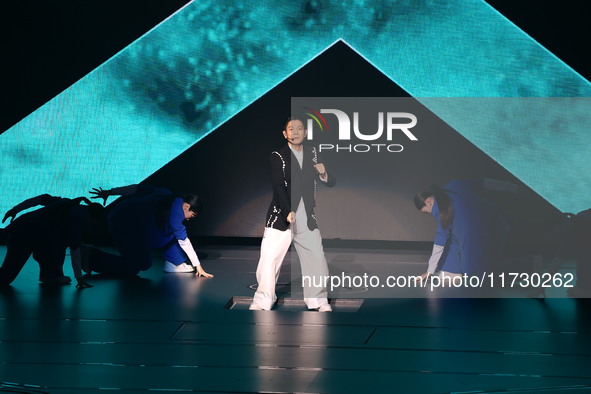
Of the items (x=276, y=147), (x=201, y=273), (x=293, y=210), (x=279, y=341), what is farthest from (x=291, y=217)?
(x=276, y=147)

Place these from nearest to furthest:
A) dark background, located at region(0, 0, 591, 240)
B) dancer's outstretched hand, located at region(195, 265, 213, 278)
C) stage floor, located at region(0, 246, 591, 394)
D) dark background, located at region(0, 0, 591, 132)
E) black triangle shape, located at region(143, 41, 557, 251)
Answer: stage floor, located at region(0, 246, 591, 394), dancer's outstretched hand, located at region(195, 265, 213, 278), black triangle shape, located at region(143, 41, 557, 251), dark background, located at region(0, 0, 591, 240), dark background, located at region(0, 0, 591, 132)

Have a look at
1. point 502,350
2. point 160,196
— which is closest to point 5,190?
point 160,196

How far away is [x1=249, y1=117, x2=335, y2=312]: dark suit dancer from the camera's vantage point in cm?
572

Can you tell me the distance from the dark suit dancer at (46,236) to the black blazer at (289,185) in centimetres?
175

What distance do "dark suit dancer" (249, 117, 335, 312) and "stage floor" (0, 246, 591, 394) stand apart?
32cm

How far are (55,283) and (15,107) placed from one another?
3.28 meters

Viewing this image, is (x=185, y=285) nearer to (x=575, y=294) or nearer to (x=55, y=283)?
(x=55, y=283)

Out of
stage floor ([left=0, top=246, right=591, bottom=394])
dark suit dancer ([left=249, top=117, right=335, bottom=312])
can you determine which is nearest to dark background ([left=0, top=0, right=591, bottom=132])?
stage floor ([left=0, top=246, right=591, bottom=394])

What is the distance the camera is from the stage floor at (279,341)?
4.26 metres

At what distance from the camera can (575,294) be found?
258 inches

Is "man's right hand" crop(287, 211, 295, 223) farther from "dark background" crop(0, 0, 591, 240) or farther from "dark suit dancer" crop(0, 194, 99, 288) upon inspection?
"dark background" crop(0, 0, 591, 240)

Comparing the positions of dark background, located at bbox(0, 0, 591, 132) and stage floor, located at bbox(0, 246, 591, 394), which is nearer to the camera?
stage floor, located at bbox(0, 246, 591, 394)

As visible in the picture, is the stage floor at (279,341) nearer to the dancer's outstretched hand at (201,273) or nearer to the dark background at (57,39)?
the dancer's outstretched hand at (201,273)

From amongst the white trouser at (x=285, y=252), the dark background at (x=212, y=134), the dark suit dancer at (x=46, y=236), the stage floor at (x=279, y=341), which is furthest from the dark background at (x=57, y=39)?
the white trouser at (x=285, y=252)
